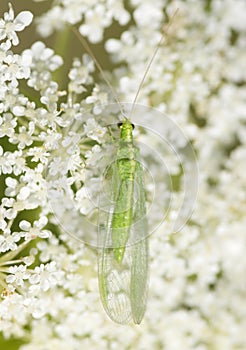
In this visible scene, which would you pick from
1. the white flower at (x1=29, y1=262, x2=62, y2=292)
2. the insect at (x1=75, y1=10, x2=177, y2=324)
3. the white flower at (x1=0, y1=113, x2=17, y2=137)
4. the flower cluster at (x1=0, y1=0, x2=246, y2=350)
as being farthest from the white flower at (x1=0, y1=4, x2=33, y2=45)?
the white flower at (x1=29, y1=262, x2=62, y2=292)

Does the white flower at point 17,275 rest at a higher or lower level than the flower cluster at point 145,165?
lower

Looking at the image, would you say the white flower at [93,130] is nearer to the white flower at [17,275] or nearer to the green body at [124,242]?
the green body at [124,242]

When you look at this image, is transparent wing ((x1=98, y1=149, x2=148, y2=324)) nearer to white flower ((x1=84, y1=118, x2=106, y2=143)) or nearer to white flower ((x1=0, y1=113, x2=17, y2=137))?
white flower ((x1=84, y1=118, x2=106, y2=143))

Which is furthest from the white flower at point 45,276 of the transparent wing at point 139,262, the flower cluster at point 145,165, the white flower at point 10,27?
the white flower at point 10,27

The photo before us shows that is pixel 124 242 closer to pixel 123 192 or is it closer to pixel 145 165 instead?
pixel 123 192

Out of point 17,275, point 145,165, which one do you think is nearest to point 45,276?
point 17,275
